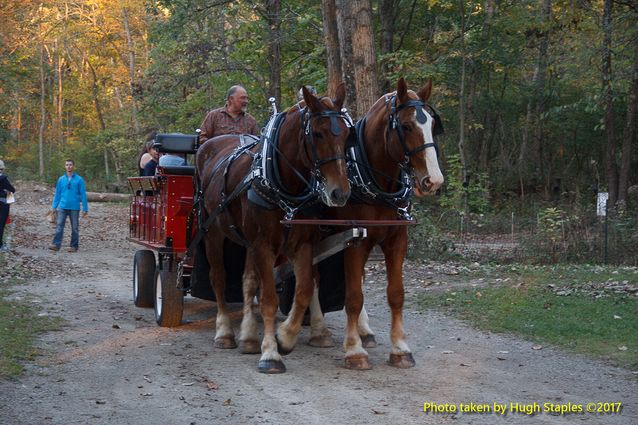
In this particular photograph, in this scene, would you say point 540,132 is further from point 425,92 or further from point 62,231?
point 425,92

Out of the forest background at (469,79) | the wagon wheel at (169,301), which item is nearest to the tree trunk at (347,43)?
the forest background at (469,79)

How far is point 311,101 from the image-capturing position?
6.86 metres

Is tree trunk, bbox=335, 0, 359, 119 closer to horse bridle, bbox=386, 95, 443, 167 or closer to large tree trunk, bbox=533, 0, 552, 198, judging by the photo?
horse bridle, bbox=386, 95, 443, 167

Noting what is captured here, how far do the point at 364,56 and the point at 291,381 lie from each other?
8.14 metres

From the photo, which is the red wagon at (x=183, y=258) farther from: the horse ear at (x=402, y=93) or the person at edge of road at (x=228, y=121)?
the horse ear at (x=402, y=93)

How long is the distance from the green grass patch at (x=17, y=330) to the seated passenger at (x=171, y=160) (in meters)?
2.15

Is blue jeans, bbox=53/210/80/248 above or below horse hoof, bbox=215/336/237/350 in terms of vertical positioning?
above

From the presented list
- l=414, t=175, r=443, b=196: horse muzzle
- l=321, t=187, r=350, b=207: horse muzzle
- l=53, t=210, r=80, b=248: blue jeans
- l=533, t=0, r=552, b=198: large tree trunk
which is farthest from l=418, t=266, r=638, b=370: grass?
l=533, t=0, r=552, b=198: large tree trunk

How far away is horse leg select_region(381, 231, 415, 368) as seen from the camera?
7250 mm

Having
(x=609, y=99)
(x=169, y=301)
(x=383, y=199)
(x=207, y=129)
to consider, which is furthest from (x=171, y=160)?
(x=609, y=99)

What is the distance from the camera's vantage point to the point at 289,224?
7055mm

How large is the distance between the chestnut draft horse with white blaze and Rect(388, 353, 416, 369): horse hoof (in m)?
0.89

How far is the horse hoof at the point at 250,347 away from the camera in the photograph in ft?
26.1

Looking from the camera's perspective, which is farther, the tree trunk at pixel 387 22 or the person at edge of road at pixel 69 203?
the tree trunk at pixel 387 22
